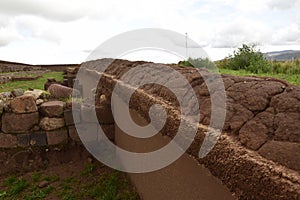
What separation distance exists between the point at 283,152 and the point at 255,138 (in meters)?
0.14

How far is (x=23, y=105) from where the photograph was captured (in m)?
4.25

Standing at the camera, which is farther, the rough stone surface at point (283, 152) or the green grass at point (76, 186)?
the green grass at point (76, 186)

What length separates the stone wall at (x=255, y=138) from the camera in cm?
94

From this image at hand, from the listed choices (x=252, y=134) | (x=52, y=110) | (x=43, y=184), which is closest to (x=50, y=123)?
(x=52, y=110)

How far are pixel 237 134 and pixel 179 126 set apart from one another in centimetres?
38

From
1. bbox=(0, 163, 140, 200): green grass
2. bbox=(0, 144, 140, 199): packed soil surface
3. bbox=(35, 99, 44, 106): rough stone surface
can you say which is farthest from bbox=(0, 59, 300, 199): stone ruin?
bbox=(35, 99, 44, 106): rough stone surface

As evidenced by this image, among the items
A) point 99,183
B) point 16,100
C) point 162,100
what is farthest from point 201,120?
point 16,100

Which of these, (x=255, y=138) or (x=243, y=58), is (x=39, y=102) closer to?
(x=255, y=138)

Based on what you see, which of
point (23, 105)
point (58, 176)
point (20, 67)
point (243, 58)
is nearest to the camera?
point (58, 176)

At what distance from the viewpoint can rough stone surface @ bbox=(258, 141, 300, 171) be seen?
3.15 ft

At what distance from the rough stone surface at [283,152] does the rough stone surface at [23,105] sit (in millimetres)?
3797

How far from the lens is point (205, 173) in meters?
1.39

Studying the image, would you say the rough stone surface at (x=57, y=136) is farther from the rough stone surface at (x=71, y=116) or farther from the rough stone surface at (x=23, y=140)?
the rough stone surface at (x=23, y=140)

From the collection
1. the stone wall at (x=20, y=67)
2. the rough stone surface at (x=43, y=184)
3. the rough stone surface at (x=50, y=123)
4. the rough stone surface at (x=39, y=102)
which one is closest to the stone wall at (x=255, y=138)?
the rough stone surface at (x=43, y=184)
